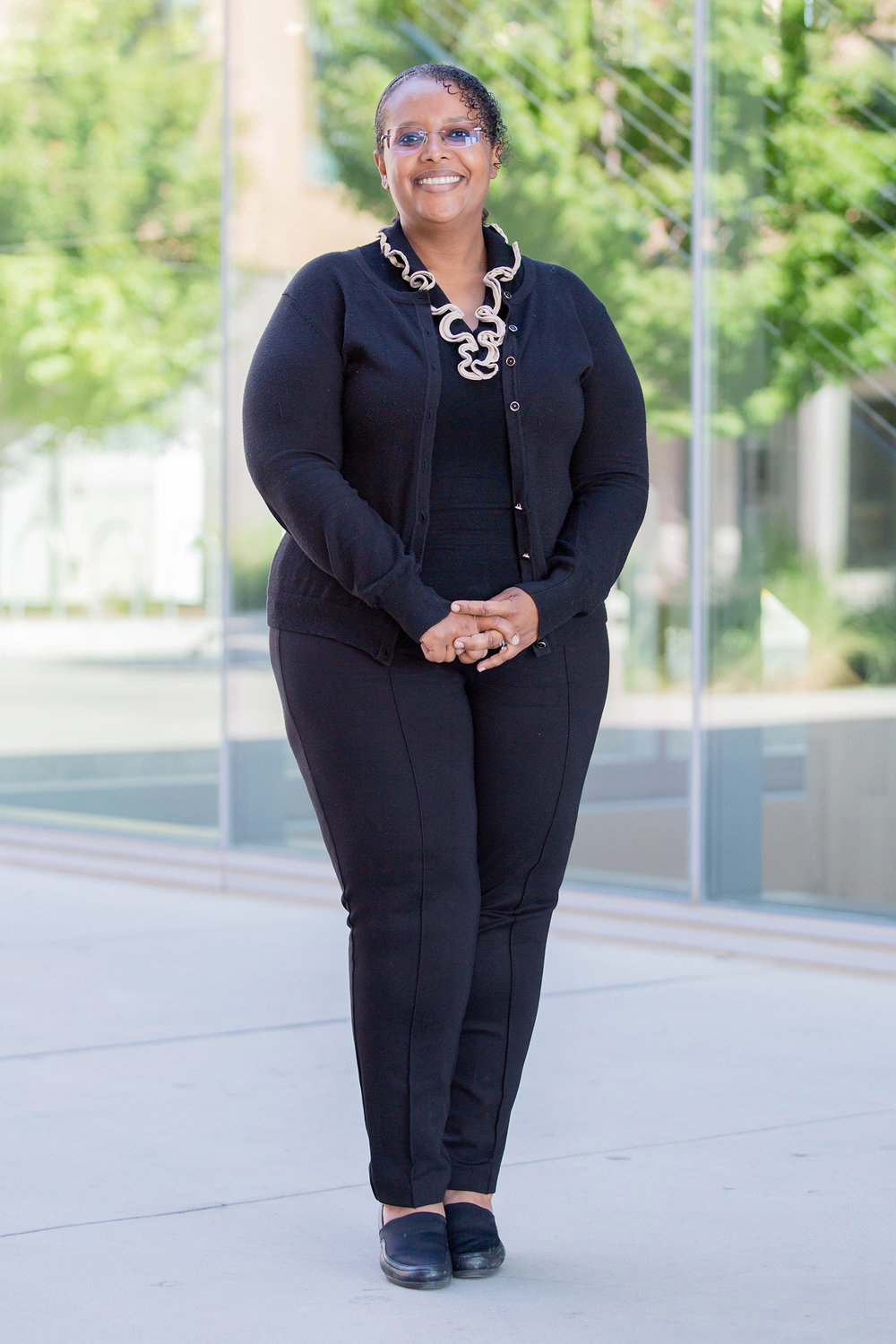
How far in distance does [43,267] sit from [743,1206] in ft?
20.1

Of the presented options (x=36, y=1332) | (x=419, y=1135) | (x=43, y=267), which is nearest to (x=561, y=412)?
(x=419, y=1135)

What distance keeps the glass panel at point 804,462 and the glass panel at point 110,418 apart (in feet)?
7.88

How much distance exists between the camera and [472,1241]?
3.11 meters

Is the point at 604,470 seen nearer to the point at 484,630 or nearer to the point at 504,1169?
the point at 484,630

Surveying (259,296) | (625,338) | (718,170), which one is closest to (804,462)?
(625,338)

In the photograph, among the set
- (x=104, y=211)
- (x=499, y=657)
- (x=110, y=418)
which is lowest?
(x=499, y=657)

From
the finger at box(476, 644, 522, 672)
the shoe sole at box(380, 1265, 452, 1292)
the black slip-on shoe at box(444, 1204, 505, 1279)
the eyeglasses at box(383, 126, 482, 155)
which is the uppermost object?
the eyeglasses at box(383, 126, 482, 155)

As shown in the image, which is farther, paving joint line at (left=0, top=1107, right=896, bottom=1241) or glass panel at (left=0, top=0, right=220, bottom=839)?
glass panel at (left=0, top=0, right=220, bottom=839)

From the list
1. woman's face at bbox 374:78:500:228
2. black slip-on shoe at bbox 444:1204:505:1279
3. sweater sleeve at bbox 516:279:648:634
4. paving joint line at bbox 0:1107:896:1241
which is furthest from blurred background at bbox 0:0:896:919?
black slip-on shoe at bbox 444:1204:505:1279

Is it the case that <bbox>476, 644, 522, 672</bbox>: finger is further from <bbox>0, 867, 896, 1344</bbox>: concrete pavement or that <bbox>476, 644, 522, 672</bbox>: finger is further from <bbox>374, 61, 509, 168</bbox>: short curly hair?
<bbox>0, 867, 896, 1344</bbox>: concrete pavement

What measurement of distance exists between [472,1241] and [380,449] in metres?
1.26

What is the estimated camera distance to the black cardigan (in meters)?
2.96

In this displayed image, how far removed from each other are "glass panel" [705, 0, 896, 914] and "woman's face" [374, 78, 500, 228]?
9.63 ft

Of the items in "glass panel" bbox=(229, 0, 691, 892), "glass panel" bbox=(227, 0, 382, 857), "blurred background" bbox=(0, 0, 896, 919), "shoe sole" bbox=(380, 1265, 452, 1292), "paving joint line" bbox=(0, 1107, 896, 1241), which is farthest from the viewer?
"glass panel" bbox=(227, 0, 382, 857)
